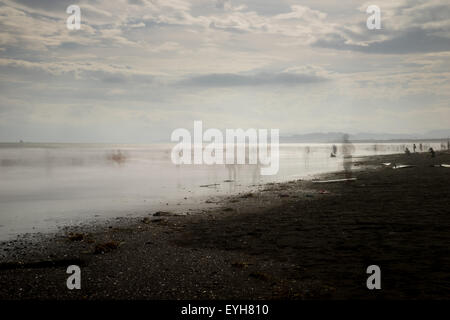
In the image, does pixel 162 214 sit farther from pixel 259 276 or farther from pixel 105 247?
pixel 259 276

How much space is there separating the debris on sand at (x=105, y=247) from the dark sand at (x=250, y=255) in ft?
0.13

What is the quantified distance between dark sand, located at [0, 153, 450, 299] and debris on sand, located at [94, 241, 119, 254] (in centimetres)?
4

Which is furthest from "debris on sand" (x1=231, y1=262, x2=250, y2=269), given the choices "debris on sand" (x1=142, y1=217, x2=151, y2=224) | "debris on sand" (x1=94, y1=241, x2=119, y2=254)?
"debris on sand" (x1=142, y1=217, x2=151, y2=224)

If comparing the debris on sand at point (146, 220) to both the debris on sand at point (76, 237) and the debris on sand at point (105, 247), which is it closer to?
the debris on sand at point (76, 237)

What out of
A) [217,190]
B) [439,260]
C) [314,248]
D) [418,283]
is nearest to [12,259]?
[314,248]

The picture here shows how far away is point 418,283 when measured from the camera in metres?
10.1

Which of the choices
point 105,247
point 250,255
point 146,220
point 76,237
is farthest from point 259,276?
Result: point 146,220

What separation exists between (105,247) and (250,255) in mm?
5989

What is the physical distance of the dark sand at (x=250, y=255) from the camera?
1019cm

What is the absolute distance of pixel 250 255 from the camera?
44.5 ft

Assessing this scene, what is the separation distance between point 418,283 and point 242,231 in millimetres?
8698

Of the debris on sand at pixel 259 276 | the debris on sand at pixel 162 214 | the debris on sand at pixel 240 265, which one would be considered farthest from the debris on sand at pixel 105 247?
the debris on sand at pixel 162 214

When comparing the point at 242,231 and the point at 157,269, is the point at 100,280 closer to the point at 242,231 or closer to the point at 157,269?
the point at 157,269

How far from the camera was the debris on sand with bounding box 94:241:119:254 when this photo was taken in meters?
14.1
